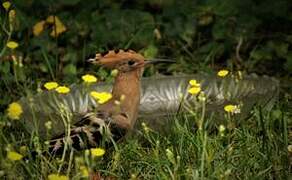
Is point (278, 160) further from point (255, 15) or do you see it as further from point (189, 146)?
point (255, 15)

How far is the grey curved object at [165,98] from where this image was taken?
4.25 metres

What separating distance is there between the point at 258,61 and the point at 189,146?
1949 millimetres

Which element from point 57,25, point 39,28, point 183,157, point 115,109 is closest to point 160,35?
point 57,25

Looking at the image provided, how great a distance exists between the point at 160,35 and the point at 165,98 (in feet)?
2.83

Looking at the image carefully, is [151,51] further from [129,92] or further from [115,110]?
[115,110]

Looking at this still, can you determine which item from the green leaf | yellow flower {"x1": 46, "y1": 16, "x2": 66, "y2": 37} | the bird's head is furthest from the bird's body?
yellow flower {"x1": 46, "y1": 16, "x2": 66, "y2": 37}

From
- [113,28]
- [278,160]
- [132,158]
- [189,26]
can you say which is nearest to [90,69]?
[113,28]

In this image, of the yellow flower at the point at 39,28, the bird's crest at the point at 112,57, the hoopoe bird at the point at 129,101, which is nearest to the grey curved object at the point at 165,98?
the hoopoe bird at the point at 129,101

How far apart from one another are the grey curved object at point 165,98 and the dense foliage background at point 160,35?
45cm

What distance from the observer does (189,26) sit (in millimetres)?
5523

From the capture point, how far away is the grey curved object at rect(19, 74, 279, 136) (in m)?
4.25

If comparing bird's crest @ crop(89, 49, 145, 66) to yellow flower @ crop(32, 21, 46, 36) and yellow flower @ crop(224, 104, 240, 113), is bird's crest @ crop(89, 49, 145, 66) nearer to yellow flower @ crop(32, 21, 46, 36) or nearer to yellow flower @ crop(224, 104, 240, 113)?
yellow flower @ crop(224, 104, 240, 113)

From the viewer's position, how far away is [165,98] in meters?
4.86

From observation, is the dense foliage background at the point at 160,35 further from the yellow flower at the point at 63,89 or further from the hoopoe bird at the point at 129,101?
the yellow flower at the point at 63,89
